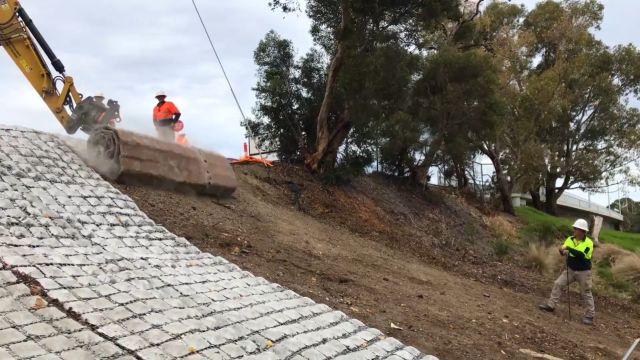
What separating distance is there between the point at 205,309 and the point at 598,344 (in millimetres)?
6337

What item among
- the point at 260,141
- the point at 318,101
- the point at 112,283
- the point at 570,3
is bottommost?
the point at 112,283

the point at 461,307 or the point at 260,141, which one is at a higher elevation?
the point at 260,141

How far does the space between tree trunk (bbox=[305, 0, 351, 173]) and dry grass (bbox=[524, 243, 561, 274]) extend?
19.8 ft

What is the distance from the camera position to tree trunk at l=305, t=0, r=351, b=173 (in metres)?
16.9

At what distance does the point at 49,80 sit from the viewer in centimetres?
1291

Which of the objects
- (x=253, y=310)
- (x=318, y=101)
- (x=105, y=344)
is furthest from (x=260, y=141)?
(x=105, y=344)

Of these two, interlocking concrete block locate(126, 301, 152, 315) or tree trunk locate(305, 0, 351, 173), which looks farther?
tree trunk locate(305, 0, 351, 173)

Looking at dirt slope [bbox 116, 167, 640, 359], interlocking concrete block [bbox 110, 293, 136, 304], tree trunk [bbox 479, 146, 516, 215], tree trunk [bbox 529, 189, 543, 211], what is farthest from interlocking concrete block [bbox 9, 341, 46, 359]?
tree trunk [bbox 529, 189, 543, 211]

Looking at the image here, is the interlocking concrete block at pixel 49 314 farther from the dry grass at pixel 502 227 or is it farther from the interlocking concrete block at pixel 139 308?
the dry grass at pixel 502 227

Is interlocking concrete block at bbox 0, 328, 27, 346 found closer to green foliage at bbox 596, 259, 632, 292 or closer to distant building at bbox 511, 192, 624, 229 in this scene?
green foliage at bbox 596, 259, 632, 292

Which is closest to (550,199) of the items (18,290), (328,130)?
(328,130)

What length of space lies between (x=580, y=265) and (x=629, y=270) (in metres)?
6.73

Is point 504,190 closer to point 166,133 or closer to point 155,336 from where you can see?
point 166,133

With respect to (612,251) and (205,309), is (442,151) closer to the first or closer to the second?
(612,251)
